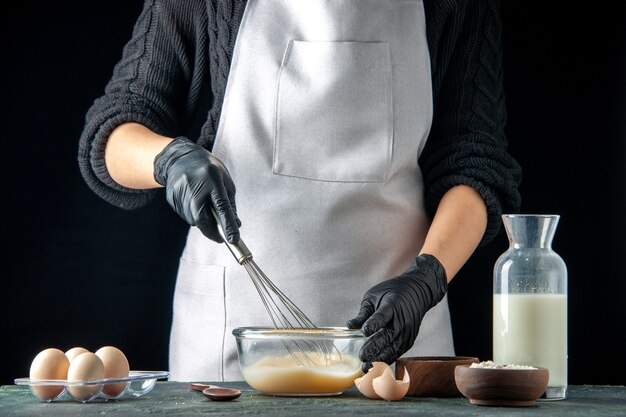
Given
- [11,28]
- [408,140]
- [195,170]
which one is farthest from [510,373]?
[11,28]

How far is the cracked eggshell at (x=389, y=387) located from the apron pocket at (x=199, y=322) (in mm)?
599

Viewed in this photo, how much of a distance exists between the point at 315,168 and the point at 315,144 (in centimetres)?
4

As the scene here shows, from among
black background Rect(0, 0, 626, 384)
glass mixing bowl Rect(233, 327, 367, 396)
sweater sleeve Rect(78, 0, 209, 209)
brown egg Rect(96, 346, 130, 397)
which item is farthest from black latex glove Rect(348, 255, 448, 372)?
black background Rect(0, 0, 626, 384)

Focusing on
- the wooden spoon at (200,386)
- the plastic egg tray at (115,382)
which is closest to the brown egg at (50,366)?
the plastic egg tray at (115,382)

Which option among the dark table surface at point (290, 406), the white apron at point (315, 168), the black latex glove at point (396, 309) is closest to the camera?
the dark table surface at point (290, 406)

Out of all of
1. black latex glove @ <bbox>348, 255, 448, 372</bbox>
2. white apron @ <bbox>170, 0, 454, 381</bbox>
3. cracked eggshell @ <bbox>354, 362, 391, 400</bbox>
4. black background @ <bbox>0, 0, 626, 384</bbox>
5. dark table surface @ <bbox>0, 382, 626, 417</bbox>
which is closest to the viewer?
dark table surface @ <bbox>0, 382, 626, 417</bbox>

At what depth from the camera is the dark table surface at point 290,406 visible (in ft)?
3.59

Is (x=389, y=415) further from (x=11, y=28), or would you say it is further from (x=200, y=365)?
(x=11, y=28)

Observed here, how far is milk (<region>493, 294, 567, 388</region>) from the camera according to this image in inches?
49.2

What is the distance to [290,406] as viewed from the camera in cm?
115

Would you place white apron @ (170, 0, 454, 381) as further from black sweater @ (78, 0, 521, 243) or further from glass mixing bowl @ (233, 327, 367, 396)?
glass mixing bowl @ (233, 327, 367, 396)

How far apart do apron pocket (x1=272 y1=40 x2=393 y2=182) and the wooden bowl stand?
0.66 meters

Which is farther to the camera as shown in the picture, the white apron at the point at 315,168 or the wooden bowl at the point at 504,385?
the white apron at the point at 315,168

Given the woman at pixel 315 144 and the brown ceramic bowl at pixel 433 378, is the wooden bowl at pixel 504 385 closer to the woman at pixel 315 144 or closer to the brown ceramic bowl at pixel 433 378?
the brown ceramic bowl at pixel 433 378
